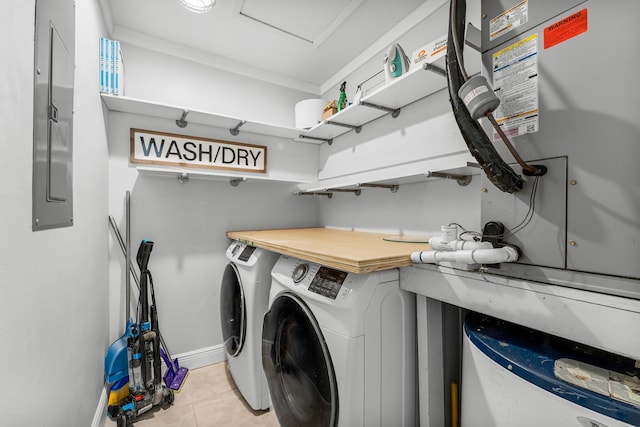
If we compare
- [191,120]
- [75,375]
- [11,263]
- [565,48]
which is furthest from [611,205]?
[191,120]

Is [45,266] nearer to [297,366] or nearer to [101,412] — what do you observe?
[297,366]

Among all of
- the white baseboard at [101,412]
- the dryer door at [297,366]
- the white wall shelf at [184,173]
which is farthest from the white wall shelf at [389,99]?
the white baseboard at [101,412]

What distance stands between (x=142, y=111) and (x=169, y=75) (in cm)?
41

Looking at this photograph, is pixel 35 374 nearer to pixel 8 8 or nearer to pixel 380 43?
pixel 8 8

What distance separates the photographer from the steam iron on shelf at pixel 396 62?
1.50m

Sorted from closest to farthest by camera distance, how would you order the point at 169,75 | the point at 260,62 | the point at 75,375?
1. the point at 75,375
2. the point at 169,75
3. the point at 260,62

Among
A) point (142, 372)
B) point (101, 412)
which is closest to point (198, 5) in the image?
point (142, 372)

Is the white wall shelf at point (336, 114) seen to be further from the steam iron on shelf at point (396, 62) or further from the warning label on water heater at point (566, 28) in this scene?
the warning label on water heater at point (566, 28)

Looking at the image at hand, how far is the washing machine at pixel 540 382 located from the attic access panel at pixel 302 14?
1.92m

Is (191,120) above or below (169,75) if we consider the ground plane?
below

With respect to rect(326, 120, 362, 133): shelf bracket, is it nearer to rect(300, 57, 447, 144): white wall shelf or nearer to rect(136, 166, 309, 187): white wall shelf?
rect(300, 57, 447, 144): white wall shelf

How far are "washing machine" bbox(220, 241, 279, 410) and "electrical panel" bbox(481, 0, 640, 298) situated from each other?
1.17 m

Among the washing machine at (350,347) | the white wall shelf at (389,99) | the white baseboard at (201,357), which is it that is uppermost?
the white wall shelf at (389,99)

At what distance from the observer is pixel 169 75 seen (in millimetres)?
2053
